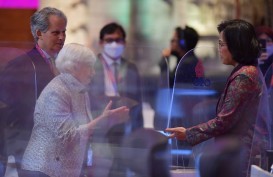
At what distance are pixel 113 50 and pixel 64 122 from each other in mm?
2137

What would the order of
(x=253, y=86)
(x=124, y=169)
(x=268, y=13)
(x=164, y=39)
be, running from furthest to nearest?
(x=268, y=13) < (x=164, y=39) < (x=124, y=169) < (x=253, y=86)

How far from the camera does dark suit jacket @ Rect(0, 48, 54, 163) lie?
14.7 ft

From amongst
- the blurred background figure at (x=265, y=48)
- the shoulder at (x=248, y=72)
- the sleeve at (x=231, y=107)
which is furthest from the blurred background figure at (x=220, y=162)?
the blurred background figure at (x=265, y=48)

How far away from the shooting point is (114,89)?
5.87m

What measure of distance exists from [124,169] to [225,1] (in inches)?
216

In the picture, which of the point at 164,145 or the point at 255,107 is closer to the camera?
the point at 164,145

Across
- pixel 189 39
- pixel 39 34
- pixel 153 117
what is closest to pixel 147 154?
pixel 39 34

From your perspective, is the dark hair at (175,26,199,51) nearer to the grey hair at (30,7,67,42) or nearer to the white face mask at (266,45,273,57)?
the white face mask at (266,45,273,57)

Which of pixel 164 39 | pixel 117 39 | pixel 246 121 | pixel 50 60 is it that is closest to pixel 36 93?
pixel 50 60

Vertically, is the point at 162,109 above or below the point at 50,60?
below

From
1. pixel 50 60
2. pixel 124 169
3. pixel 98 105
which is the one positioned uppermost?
pixel 50 60

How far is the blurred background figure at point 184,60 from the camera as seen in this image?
4.72 m

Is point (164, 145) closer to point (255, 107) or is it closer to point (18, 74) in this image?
point (255, 107)

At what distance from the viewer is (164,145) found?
12.5 feet
